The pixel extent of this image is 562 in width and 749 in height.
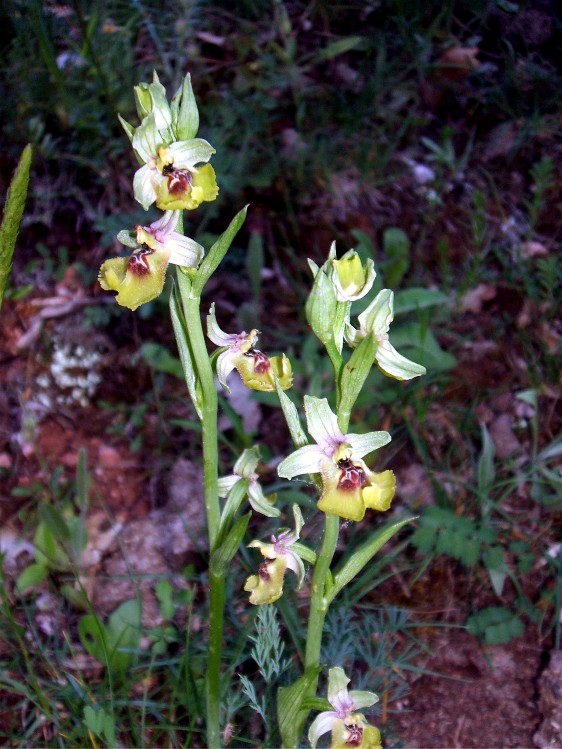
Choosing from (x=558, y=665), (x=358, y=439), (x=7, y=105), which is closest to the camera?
(x=358, y=439)

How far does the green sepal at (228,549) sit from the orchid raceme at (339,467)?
0.16 metres

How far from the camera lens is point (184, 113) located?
4.93ft

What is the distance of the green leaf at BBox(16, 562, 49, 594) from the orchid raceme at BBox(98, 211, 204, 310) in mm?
1116

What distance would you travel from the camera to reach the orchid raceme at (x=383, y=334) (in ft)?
4.68

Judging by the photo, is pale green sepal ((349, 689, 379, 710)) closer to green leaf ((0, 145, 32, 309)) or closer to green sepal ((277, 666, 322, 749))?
green sepal ((277, 666, 322, 749))

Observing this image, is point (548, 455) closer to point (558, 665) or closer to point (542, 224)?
point (558, 665)

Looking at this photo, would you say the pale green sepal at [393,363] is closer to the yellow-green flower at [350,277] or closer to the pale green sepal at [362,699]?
the yellow-green flower at [350,277]

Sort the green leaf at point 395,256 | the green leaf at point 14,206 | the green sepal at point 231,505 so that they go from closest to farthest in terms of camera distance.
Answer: the green leaf at point 14,206 < the green sepal at point 231,505 < the green leaf at point 395,256

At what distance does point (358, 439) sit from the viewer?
1.47m

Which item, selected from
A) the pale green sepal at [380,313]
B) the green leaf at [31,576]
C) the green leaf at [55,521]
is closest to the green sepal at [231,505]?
the pale green sepal at [380,313]

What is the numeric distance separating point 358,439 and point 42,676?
1224 millimetres

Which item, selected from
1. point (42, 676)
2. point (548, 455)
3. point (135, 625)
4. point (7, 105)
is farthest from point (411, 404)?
point (7, 105)

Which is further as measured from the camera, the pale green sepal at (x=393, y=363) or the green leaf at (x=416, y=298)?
the green leaf at (x=416, y=298)

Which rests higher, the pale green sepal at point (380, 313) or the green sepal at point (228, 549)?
the pale green sepal at point (380, 313)
